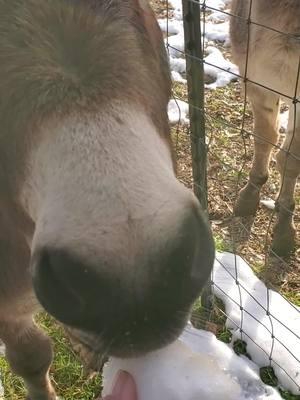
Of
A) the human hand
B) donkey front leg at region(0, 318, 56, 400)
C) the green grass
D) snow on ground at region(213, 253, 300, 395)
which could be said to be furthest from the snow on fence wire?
the human hand

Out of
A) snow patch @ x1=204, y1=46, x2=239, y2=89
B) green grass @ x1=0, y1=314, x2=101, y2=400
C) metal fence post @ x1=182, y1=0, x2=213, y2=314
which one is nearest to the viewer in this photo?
metal fence post @ x1=182, y1=0, x2=213, y2=314

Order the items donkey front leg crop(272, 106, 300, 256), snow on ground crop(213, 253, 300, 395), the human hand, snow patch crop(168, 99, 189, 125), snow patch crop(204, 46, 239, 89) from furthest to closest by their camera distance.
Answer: snow patch crop(204, 46, 239, 89) → snow patch crop(168, 99, 189, 125) → donkey front leg crop(272, 106, 300, 256) → snow on ground crop(213, 253, 300, 395) → the human hand

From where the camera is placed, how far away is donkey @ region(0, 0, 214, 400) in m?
1.13

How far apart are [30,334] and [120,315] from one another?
1.50 m

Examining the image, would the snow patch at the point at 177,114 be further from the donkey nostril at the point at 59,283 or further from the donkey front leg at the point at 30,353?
the donkey nostril at the point at 59,283

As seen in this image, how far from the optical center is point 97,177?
1.19 metres

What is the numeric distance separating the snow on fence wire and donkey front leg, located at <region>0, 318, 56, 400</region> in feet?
2.57

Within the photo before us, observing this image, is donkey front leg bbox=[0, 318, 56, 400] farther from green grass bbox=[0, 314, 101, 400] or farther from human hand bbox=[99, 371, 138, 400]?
human hand bbox=[99, 371, 138, 400]

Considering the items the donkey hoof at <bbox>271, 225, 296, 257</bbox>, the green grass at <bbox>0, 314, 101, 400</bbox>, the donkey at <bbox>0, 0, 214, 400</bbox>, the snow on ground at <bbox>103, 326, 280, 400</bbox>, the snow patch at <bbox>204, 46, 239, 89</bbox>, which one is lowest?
the green grass at <bbox>0, 314, 101, 400</bbox>

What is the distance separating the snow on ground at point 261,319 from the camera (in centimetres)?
264

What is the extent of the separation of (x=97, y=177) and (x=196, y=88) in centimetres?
130

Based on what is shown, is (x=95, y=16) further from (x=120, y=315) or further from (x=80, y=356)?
(x=80, y=356)

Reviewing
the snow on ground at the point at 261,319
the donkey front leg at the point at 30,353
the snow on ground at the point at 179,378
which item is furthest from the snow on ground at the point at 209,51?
the snow on ground at the point at 179,378

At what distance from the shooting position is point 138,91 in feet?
4.66
